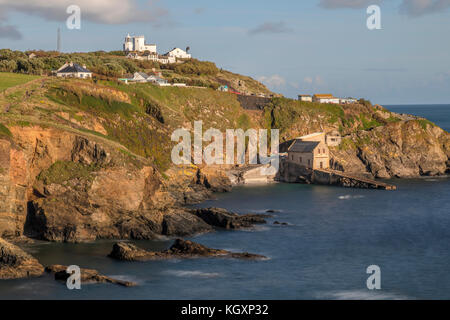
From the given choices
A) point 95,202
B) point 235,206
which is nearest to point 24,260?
point 95,202

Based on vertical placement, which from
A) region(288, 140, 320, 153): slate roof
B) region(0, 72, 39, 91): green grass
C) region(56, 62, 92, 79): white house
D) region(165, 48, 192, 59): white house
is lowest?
region(288, 140, 320, 153): slate roof

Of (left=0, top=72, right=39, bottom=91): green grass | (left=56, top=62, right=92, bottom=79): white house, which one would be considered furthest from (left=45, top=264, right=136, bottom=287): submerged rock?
(left=56, top=62, right=92, bottom=79): white house

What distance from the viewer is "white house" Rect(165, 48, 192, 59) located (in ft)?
607

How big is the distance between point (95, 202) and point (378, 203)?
4204cm

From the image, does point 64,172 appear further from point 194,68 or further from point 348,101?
point 194,68

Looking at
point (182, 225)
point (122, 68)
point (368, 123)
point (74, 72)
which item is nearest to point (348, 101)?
point (368, 123)

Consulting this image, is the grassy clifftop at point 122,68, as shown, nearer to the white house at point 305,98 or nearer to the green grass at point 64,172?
the white house at point 305,98

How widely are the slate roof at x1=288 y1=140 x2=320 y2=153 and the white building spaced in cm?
8907

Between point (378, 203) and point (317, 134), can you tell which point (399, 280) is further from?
point (317, 134)

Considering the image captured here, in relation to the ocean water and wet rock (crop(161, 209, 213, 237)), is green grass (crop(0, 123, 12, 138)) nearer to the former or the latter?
the ocean water

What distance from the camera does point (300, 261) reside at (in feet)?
187
